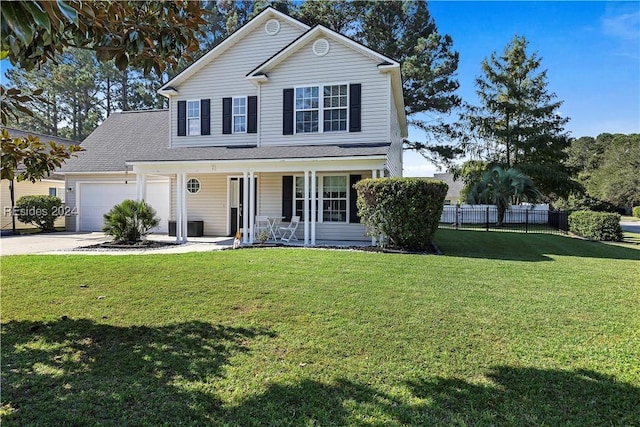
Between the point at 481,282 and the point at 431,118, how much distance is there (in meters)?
21.2

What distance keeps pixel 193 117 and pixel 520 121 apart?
2374 cm

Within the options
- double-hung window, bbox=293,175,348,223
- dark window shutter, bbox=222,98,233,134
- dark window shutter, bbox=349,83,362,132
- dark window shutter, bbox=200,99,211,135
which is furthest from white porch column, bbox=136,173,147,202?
dark window shutter, bbox=349,83,362,132

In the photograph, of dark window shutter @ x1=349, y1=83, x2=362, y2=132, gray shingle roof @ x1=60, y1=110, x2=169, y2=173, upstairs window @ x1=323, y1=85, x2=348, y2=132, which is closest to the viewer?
dark window shutter @ x1=349, y1=83, x2=362, y2=132

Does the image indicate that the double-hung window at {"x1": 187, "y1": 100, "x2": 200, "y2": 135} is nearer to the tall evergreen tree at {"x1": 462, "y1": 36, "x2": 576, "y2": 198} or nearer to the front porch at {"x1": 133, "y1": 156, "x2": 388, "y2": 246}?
the front porch at {"x1": 133, "y1": 156, "x2": 388, "y2": 246}

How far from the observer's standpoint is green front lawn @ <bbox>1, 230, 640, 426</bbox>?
2965 mm

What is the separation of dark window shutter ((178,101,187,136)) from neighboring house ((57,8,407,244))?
0.14ft

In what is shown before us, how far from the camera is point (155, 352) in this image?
399cm

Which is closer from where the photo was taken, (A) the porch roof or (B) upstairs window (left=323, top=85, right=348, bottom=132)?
(A) the porch roof

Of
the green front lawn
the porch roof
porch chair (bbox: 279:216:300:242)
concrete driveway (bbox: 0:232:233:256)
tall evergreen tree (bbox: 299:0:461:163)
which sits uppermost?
tall evergreen tree (bbox: 299:0:461:163)

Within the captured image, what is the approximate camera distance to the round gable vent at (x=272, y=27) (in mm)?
14477

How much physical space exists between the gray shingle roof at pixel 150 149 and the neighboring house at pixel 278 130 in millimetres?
112

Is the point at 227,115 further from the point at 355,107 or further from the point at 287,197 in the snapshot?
the point at 355,107

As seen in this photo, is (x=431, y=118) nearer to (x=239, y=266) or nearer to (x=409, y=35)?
(x=409, y=35)

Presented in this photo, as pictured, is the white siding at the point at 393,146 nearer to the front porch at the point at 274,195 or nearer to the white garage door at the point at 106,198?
the front porch at the point at 274,195
